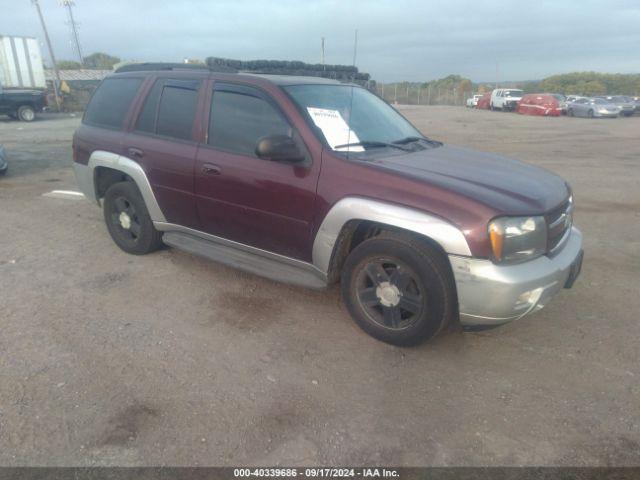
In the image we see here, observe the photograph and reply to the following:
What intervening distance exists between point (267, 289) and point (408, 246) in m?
1.60

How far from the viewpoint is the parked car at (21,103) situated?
69.0 feet

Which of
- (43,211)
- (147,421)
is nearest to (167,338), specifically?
(147,421)

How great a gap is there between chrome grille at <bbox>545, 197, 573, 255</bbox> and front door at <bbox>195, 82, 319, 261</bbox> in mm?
1583

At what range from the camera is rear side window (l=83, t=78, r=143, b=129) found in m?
4.71

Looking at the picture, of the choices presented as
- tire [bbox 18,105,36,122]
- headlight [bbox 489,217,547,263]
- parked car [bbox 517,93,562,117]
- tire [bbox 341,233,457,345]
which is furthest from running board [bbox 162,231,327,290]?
parked car [bbox 517,93,562,117]

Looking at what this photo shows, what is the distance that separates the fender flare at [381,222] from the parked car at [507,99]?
1370 inches

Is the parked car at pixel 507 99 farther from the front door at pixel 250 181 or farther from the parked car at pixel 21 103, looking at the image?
the front door at pixel 250 181

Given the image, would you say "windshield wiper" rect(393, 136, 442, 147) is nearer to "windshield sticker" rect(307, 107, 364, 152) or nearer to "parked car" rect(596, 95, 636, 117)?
"windshield sticker" rect(307, 107, 364, 152)

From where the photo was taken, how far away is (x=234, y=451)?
243 cm

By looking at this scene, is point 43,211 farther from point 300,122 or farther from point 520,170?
point 520,170

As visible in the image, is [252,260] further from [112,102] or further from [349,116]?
[112,102]

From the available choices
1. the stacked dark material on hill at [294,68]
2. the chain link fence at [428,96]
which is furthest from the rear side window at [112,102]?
the chain link fence at [428,96]

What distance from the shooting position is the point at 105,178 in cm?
504

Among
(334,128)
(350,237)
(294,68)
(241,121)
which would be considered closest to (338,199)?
(350,237)
